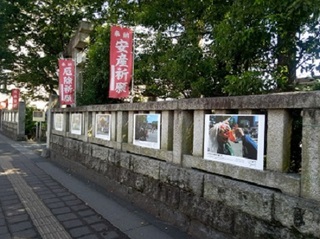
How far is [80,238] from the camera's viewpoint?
3871 mm

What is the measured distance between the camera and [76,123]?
859 centimetres

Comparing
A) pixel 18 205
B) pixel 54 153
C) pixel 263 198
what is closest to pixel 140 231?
pixel 263 198

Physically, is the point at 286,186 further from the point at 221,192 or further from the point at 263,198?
the point at 221,192

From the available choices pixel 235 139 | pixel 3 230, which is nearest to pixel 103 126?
pixel 3 230

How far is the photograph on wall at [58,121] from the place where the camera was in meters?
10.2

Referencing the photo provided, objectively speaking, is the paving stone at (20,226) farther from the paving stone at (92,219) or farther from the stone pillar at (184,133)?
the stone pillar at (184,133)

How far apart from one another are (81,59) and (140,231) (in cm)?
779

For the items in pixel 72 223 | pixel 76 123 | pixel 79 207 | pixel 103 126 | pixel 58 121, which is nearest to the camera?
pixel 72 223

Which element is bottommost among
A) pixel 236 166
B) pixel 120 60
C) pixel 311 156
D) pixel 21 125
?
pixel 21 125

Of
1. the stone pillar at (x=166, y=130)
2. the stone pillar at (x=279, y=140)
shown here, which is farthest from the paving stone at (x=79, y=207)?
the stone pillar at (x=279, y=140)

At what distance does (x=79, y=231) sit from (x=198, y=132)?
2.20 meters

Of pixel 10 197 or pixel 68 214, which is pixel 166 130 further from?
pixel 10 197

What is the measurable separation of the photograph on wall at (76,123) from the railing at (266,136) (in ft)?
9.90

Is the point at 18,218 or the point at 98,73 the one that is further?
the point at 98,73
